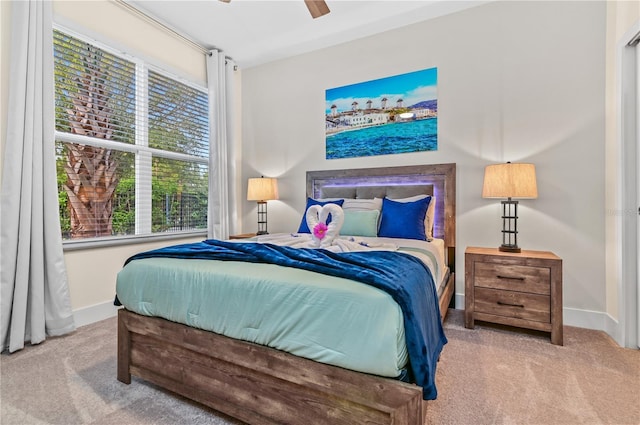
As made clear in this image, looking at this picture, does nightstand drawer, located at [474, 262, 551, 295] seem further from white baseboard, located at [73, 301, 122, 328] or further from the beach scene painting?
white baseboard, located at [73, 301, 122, 328]

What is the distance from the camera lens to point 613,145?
92.2 inches

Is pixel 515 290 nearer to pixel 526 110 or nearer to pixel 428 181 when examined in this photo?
pixel 428 181

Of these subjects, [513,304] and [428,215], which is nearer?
[513,304]

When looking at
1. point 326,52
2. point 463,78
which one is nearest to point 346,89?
point 326,52

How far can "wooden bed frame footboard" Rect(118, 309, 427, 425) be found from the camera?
109 cm

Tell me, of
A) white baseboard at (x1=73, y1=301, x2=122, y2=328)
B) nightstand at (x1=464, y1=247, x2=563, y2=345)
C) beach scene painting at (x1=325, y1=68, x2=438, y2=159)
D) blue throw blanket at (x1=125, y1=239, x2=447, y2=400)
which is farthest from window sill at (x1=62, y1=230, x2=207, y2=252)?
nightstand at (x1=464, y1=247, x2=563, y2=345)

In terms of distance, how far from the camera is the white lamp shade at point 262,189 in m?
3.77

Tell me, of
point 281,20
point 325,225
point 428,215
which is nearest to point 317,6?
point 281,20

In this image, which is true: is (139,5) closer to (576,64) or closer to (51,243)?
(51,243)

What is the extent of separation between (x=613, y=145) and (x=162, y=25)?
14.3ft

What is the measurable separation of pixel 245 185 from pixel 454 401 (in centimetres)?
363

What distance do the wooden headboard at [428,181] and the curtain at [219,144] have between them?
4.74 feet

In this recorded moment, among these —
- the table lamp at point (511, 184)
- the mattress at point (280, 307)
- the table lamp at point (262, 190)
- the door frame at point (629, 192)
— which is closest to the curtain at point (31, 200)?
the mattress at point (280, 307)

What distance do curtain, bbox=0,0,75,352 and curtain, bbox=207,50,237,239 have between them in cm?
161
